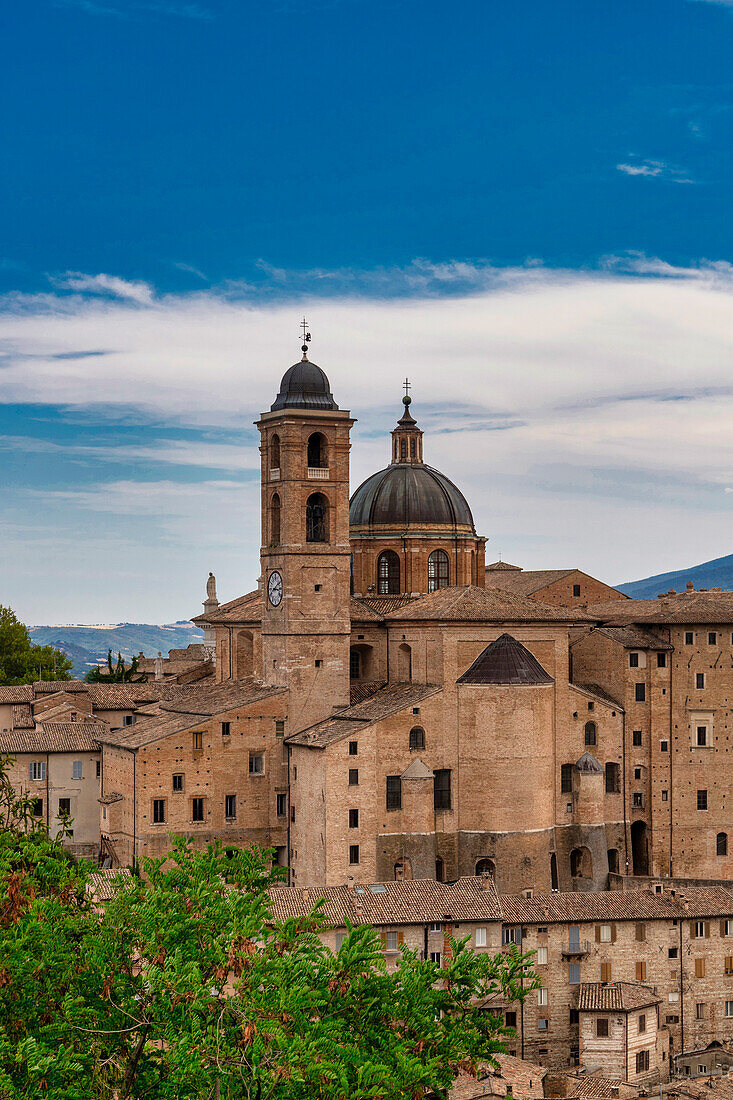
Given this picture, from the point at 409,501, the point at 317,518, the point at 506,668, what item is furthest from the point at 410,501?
the point at 506,668

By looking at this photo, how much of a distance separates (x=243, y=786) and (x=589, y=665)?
1506cm

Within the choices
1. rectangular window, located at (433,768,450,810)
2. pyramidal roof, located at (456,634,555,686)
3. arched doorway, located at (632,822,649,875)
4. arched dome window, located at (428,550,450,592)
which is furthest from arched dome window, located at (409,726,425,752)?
arched dome window, located at (428,550,450,592)

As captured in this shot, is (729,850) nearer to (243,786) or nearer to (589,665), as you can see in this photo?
(589,665)

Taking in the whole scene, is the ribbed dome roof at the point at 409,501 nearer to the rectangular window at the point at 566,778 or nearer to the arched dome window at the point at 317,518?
the arched dome window at the point at 317,518

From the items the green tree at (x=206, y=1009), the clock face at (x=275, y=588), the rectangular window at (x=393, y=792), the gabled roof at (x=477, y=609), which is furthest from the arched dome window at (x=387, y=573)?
the green tree at (x=206, y=1009)

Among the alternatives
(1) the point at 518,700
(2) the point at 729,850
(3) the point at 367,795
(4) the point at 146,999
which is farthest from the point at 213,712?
(4) the point at 146,999

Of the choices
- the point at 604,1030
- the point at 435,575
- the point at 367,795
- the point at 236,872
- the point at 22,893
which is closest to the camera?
the point at 22,893

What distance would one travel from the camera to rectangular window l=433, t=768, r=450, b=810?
5366 centimetres

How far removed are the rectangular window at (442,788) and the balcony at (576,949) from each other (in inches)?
325

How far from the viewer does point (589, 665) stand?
5962 centimetres

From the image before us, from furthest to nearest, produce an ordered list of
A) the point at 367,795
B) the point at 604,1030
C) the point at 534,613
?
the point at 534,613, the point at 367,795, the point at 604,1030

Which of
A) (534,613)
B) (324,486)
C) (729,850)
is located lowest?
(729,850)

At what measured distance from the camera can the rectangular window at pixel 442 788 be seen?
5366cm

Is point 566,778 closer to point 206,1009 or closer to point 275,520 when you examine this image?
point 275,520
